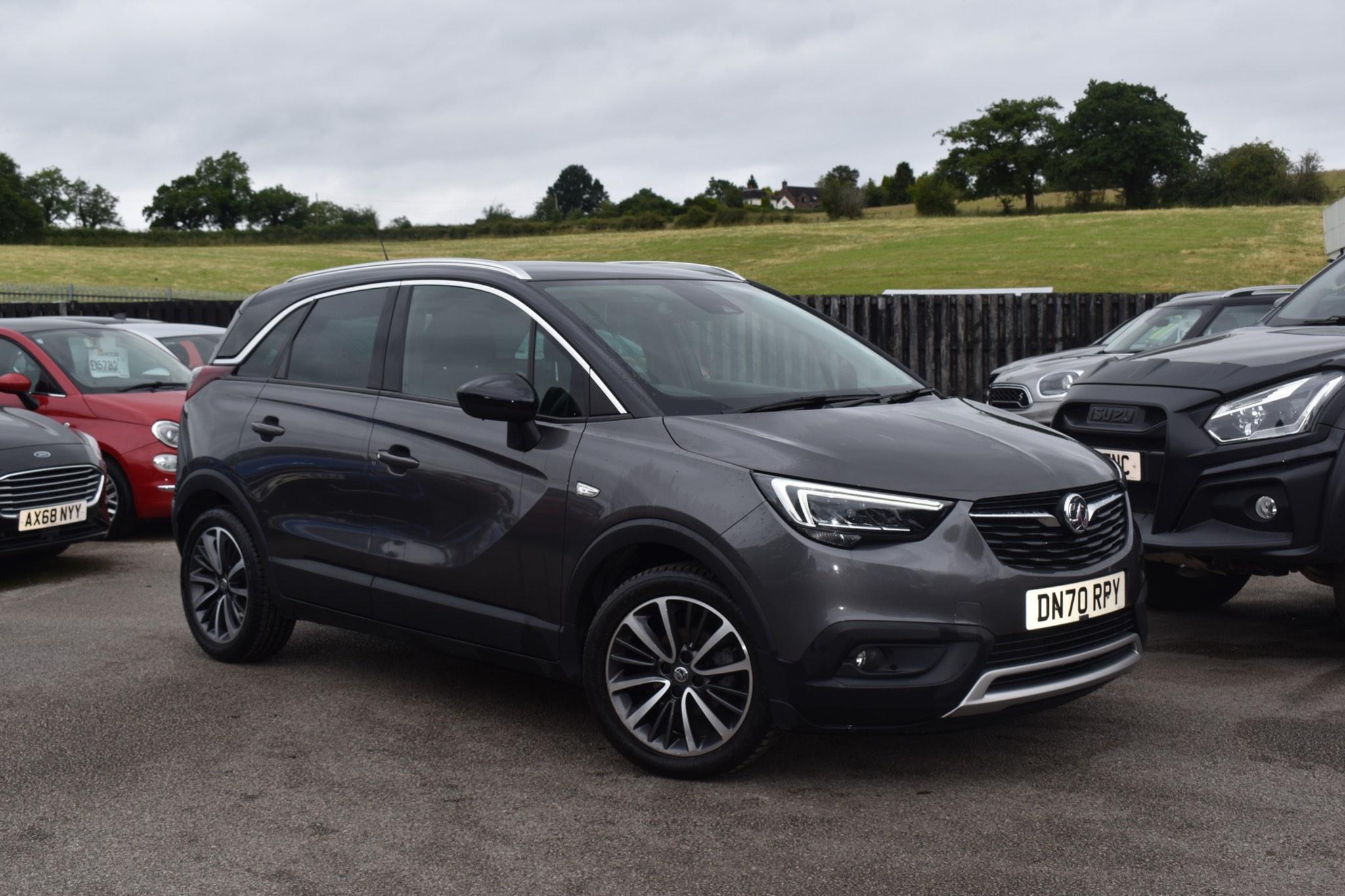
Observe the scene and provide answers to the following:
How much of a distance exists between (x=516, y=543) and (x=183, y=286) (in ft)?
172

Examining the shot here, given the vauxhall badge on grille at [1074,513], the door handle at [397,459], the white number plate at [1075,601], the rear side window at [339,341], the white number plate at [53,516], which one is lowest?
the white number plate at [53,516]

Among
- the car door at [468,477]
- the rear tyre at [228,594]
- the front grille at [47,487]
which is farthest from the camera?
the front grille at [47,487]

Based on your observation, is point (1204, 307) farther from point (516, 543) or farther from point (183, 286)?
point (183, 286)

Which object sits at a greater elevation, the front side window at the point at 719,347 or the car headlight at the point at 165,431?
the front side window at the point at 719,347

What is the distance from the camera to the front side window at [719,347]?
4.67m

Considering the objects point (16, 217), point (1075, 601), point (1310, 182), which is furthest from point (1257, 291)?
point (16, 217)

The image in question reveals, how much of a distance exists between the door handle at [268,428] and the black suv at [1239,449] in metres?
3.63

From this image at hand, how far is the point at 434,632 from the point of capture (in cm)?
501

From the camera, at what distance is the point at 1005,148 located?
98500 millimetres

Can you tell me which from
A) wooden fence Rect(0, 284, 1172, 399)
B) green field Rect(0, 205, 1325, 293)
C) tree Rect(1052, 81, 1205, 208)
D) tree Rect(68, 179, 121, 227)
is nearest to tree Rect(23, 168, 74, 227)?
tree Rect(68, 179, 121, 227)

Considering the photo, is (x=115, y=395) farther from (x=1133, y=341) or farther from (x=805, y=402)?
(x=1133, y=341)

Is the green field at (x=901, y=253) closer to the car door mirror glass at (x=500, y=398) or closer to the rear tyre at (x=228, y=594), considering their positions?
the rear tyre at (x=228, y=594)

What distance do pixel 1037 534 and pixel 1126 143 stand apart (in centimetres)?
9776

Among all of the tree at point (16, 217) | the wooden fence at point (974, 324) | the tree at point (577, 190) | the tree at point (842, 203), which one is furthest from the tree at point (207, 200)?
the wooden fence at point (974, 324)
